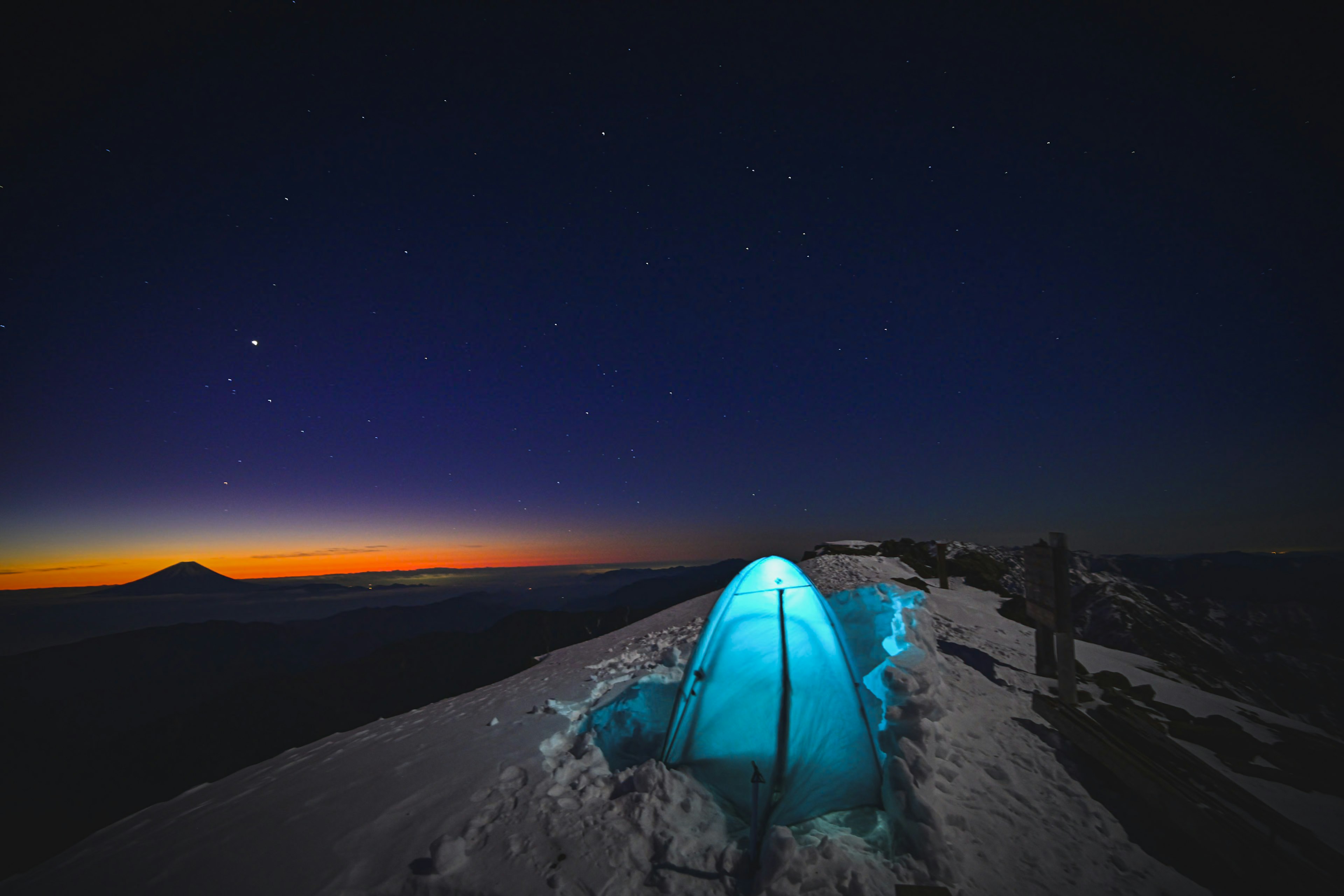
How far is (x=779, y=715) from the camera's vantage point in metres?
5.88

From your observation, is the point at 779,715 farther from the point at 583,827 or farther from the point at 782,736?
the point at 583,827

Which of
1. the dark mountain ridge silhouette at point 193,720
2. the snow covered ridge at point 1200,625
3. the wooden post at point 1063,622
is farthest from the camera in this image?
the dark mountain ridge silhouette at point 193,720

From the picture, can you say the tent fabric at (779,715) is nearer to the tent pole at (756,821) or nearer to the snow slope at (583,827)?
the tent pole at (756,821)

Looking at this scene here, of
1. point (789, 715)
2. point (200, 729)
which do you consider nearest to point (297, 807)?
point (789, 715)

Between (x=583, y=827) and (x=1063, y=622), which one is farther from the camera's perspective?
(x=1063, y=622)

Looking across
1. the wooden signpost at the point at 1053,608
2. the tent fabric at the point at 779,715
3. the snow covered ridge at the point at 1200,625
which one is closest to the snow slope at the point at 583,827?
the tent fabric at the point at 779,715

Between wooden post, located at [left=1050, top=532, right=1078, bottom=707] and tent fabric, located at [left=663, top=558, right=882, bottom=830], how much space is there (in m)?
4.32

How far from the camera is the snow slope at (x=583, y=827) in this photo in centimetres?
453

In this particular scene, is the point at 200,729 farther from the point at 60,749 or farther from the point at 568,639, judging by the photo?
the point at 568,639

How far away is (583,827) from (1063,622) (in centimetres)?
848

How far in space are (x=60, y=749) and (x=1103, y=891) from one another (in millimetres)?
243241

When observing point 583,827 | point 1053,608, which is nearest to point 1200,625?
point 1053,608

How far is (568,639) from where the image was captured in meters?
156

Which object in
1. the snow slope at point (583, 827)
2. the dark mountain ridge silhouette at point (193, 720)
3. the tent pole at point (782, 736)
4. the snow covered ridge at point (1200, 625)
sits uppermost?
the tent pole at point (782, 736)
